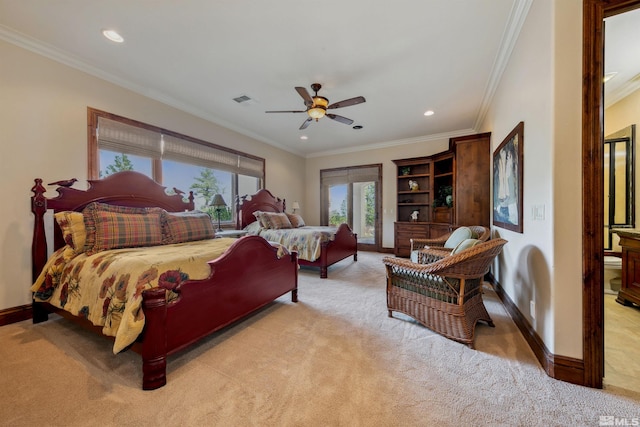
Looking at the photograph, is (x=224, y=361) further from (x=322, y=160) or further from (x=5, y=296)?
(x=322, y=160)

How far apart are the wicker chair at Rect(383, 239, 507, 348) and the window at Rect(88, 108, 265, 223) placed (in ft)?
12.2

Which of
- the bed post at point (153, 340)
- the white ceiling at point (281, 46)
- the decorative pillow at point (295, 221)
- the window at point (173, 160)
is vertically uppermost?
the white ceiling at point (281, 46)

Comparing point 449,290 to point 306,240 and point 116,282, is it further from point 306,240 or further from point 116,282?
point 116,282

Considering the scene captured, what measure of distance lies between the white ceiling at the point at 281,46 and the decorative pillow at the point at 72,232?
187 centimetres

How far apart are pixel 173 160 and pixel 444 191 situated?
5.47m

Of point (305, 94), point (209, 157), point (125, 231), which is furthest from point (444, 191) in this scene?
point (125, 231)

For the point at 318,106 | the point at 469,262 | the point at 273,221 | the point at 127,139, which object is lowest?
the point at 469,262

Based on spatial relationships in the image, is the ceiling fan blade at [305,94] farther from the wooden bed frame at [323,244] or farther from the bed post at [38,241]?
the bed post at [38,241]

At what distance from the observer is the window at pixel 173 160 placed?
122 inches

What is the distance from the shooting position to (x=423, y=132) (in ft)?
18.0

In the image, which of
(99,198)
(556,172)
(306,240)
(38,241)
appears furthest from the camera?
(306,240)

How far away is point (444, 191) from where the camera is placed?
536 cm

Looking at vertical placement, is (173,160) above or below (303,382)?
above

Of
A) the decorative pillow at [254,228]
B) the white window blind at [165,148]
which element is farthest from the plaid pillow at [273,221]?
the white window blind at [165,148]
